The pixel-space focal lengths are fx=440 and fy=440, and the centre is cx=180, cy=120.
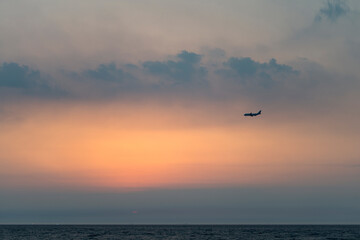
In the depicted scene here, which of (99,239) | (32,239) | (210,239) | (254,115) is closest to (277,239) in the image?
(210,239)

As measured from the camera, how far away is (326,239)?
548 ft

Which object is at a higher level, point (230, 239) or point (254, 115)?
point (254, 115)

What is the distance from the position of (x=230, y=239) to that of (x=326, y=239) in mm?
36408

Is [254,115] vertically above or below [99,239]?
above

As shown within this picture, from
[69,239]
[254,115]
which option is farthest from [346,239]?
[69,239]

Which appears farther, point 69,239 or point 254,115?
point 254,115

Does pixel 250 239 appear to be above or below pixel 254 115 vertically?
below

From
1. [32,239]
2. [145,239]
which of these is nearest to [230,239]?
[145,239]

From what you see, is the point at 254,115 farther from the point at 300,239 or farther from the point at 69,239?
the point at 69,239

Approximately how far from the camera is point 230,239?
167375 millimetres

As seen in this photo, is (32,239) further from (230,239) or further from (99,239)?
(230,239)

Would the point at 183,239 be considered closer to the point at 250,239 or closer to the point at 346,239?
the point at 250,239

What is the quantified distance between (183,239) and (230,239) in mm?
17867

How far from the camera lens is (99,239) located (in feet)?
545
